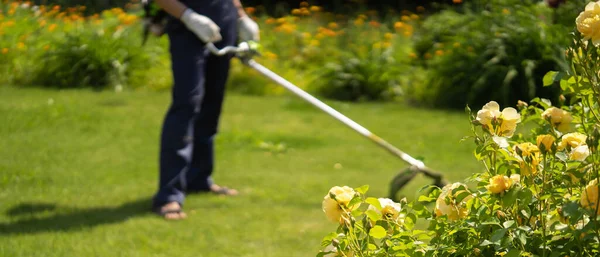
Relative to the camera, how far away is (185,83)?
3.96 meters

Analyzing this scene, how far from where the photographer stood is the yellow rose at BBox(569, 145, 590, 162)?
1.72 metres

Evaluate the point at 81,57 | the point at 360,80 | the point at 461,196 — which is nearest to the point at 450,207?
the point at 461,196

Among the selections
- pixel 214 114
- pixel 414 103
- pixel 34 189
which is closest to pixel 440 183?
pixel 214 114

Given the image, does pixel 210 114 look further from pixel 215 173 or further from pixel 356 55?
pixel 356 55

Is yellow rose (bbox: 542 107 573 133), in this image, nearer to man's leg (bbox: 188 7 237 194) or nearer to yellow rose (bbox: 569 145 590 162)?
yellow rose (bbox: 569 145 590 162)

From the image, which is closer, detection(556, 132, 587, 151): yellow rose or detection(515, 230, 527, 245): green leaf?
detection(515, 230, 527, 245): green leaf

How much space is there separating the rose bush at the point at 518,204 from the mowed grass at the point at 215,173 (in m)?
1.70

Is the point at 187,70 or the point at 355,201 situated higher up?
the point at 355,201

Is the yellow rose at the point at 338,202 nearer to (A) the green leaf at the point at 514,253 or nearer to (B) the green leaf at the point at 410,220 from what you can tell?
(B) the green leaf at the point at 410,220

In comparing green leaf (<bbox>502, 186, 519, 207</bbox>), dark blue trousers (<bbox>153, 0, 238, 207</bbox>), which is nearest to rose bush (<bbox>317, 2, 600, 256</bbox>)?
green leaf (<bbox>502, 186, 519, 207</bbox>)

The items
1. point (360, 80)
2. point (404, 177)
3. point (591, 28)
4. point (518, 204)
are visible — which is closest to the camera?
point (591, 28)

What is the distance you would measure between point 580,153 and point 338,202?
49 cm

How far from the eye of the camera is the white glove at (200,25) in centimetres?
382

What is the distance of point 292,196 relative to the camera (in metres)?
4.49
